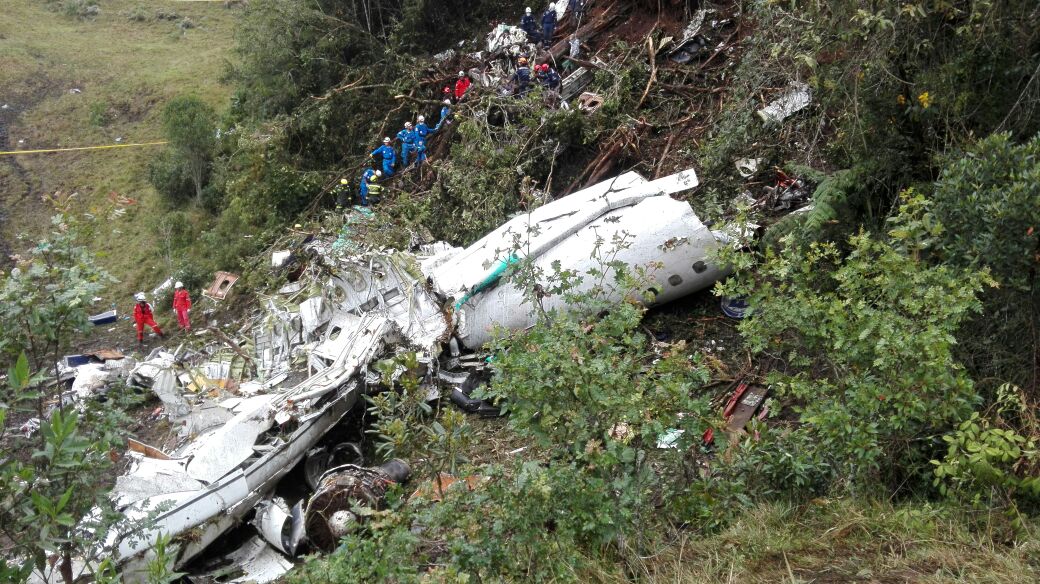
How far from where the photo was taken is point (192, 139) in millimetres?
14820

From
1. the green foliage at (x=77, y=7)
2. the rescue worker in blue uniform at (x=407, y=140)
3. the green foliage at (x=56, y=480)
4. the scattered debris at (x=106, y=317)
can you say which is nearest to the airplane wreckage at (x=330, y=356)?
the green foliage at (x=56, y=480)

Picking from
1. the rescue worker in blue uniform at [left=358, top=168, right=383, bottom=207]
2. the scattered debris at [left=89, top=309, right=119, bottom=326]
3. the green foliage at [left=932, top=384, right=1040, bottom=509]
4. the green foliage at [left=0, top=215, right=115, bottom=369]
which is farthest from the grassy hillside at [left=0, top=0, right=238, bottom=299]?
the green foliage at [left=932, top=384, right=1040, bottom=509]

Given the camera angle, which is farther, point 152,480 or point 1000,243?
point 152,480

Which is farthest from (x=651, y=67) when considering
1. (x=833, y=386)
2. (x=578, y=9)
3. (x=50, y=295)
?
(x=50, y=295)

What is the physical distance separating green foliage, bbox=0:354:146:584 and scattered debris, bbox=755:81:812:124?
7224mm

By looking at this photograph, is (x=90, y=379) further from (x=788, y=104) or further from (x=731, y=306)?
(x=788, y=104)

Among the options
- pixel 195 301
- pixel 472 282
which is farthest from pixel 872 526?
pixel 195 301

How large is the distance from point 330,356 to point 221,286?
512 cm

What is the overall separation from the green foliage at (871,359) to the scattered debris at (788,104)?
4.50m

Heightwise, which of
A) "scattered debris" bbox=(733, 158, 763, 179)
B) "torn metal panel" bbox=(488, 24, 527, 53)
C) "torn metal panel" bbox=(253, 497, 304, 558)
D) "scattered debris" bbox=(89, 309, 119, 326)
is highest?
"torn metal panel" bbox=(488, 24, 527, 53)

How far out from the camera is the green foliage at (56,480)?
2.69 metres

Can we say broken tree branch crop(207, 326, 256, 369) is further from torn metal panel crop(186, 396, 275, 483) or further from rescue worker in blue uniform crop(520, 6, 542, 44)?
rescue worker in blue uniform crop(520, 6, 542, 44)

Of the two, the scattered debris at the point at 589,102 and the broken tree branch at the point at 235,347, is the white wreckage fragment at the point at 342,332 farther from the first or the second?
the scattered debris at the point at 589,102

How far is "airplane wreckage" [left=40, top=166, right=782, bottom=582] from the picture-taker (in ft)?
20.5
